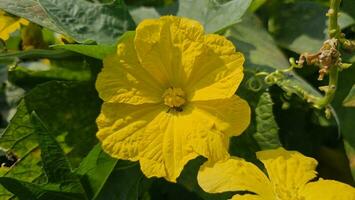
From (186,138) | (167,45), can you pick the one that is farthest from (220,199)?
(167,45)

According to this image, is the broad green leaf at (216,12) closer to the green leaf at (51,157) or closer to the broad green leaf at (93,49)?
the broad green leaf at (93,49)

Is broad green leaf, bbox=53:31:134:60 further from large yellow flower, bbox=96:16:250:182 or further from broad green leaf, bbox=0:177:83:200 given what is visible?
broad green leaf, bbox=0:177:83:200

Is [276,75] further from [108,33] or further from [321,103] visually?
[108,33]

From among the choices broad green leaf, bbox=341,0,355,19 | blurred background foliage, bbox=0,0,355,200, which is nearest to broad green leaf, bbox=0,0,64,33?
blurred background foliage, bbox=0,0,355,200

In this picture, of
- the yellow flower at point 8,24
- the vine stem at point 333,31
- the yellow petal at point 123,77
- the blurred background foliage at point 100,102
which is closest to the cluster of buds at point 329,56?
the vine stem at point 333,31

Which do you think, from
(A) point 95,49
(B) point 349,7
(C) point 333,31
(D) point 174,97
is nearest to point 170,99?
(D) point 174,97

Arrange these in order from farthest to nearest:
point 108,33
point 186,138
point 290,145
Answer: point 290,145
point 108,33
point 186,138
